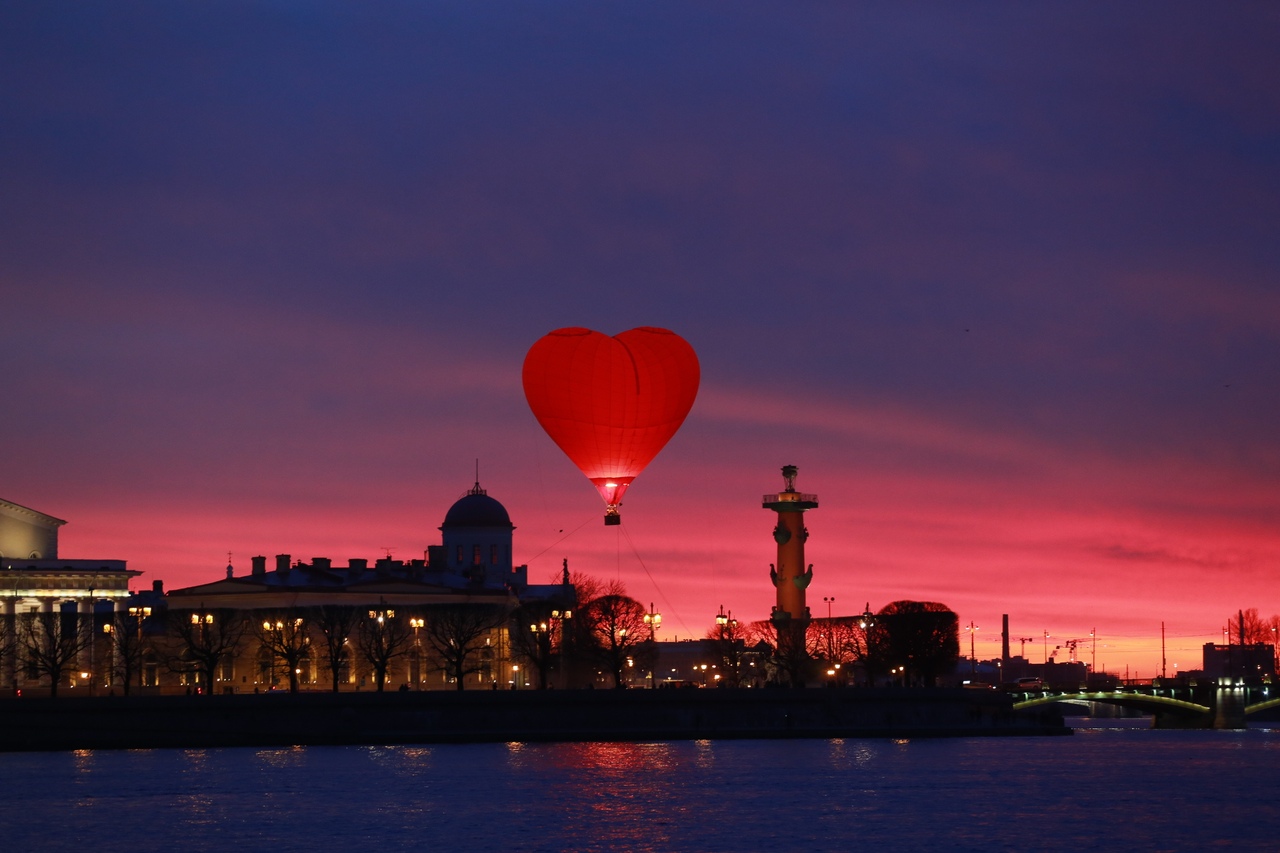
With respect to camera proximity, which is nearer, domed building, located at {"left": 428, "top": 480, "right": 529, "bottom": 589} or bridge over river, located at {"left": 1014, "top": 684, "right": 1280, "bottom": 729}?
bridge over river, located at {"left": 1014, "top": 684, "right": 1280, "bottom": 729}

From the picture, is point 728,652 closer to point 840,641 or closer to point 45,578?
point 840,641

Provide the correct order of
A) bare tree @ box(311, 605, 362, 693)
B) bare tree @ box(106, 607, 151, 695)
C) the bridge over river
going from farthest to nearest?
1. the bridge over river
2. bare tree @ box(311, 605, 362, 693)
3. bare tree @ box(106, 607, 151, 695)

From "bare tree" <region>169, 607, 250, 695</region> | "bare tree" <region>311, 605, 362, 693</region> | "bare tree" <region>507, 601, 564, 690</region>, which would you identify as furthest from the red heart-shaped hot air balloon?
"bare tree" <region>169, 607, 250, 695</region>

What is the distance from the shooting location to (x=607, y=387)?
179 feet

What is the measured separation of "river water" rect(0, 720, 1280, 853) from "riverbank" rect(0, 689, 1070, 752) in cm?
119

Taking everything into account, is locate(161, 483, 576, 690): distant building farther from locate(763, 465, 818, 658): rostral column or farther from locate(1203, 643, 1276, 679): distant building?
locate(1203, 643, 1276, 679): distant building

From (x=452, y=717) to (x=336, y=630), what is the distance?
14654 millimetres

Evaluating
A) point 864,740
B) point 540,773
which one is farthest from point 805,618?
point 540,773

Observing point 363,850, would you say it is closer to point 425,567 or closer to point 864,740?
point 864,740

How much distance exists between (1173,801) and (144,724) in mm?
32333

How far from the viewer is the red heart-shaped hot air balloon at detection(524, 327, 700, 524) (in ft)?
178

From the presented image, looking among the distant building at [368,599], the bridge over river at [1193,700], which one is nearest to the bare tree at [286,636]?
the distant building at [368,599]

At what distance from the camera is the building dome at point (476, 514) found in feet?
337

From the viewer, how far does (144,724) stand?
2468 inches
